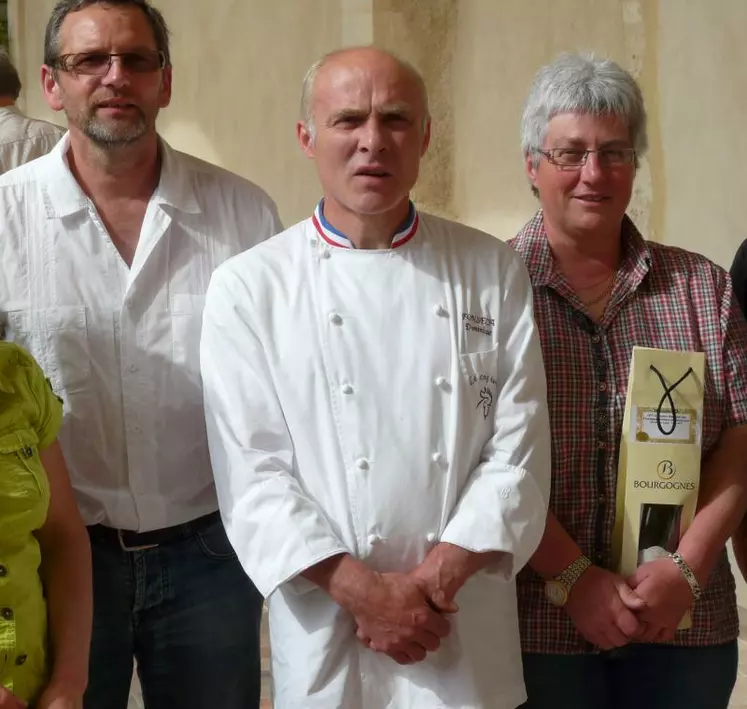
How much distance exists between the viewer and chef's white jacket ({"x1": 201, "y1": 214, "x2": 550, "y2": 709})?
1.68 m

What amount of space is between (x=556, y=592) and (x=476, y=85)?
4.14 metres

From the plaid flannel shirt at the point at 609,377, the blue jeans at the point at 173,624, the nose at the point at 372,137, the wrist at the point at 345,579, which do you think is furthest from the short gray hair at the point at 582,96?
the blue jeans at the point at 173,624

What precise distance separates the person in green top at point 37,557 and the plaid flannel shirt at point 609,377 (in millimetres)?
783

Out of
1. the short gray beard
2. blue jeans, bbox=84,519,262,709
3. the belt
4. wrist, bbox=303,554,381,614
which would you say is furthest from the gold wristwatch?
the short gray beard

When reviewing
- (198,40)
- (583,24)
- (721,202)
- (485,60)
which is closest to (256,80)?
(198,40)

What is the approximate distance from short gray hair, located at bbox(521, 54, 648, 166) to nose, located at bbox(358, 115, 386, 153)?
356 mm

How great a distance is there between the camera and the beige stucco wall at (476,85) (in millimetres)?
4023

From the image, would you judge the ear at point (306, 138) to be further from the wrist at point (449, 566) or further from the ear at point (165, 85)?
the wrist at point (449, 566)

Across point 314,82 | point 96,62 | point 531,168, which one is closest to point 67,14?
point 96,62

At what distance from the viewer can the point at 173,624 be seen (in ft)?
6.46

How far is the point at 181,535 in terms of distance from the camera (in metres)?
1.98

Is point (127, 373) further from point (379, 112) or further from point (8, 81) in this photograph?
point (8, 81)

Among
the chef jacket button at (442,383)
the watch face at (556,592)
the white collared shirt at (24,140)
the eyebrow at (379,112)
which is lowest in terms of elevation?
the watch face at (556,592)

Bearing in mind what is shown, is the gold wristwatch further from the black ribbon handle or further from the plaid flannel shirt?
the black ribbon handle
